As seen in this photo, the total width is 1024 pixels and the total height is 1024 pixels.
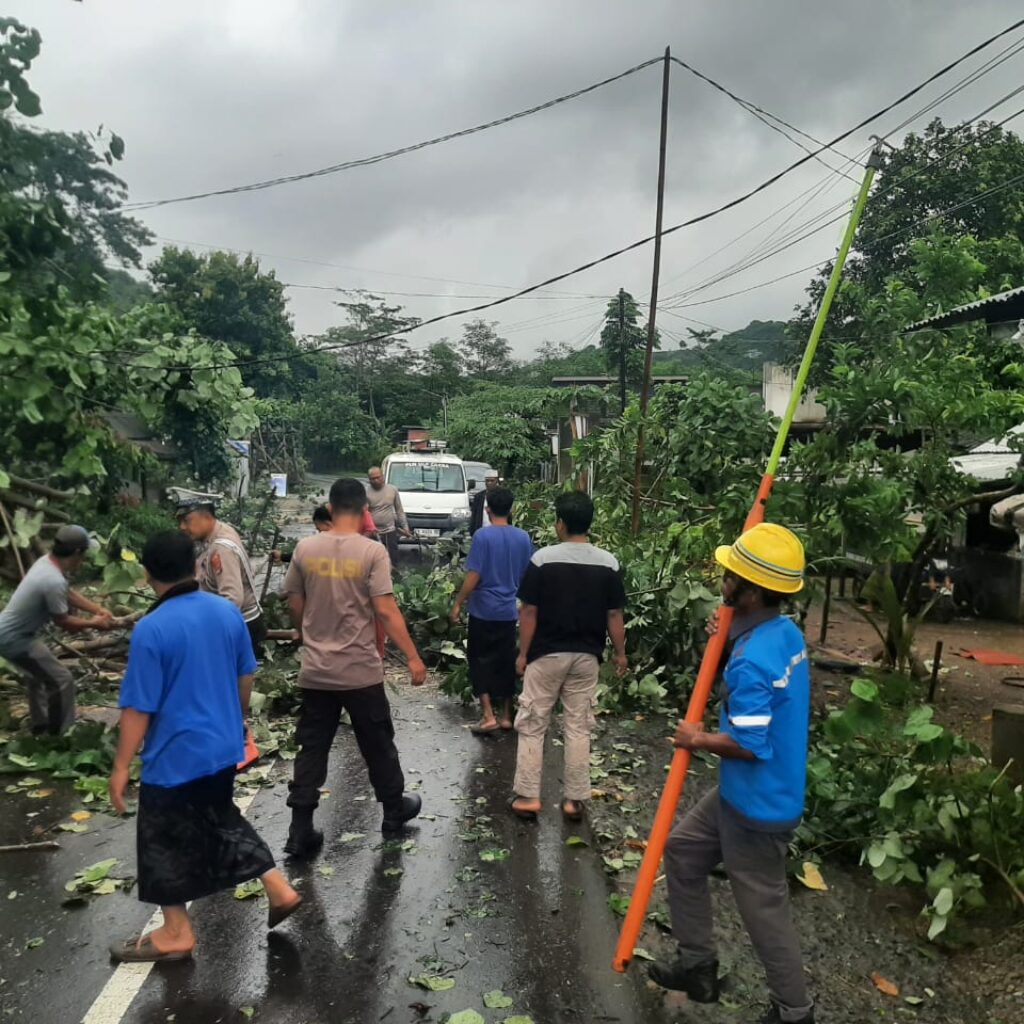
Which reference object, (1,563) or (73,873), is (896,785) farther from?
(1,563)

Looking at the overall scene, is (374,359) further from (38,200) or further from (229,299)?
(38,200)

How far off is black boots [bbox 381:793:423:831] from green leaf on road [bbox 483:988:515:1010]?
4.74ft

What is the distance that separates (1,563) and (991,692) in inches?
400

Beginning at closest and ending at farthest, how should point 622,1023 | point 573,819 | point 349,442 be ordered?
point 622,1023 < point 573,819 < point 349,442

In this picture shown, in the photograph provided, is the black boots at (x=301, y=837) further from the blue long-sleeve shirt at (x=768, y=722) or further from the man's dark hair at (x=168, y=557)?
the blue long-sleeve shirt at (x=768, y=722)

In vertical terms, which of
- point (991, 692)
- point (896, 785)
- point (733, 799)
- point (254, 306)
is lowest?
point (991, 692)

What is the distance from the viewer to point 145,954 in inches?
134

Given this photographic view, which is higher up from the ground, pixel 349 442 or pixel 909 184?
pixel 909 184

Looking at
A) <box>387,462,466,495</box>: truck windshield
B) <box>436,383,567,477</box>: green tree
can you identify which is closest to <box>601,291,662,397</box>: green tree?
<box>436,383,567,477</box>: green tree

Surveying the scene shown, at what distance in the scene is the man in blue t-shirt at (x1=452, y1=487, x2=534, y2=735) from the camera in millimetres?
6195

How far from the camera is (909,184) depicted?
25.6m

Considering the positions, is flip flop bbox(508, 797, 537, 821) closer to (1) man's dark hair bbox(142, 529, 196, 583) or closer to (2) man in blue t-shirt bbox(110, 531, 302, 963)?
(2) man in blue t-shirt bbox(110, 531, 302, 963)

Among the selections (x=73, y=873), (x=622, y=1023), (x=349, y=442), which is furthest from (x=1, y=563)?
(x=349, y=442)

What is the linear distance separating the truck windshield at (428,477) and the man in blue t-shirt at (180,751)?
1488 centimetres
